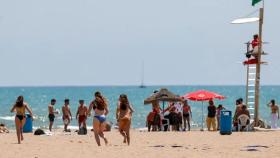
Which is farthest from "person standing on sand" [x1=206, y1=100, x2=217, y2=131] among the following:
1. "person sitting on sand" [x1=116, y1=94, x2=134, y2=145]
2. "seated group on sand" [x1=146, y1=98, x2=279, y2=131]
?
"person sitting on sand" [x1=116, y1=94, x2=134, y2=145]

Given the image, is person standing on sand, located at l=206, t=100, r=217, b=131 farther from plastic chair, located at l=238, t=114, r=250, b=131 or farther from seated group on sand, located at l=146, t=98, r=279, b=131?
plastic chair, located at l=238, t=114, r=250, b=131

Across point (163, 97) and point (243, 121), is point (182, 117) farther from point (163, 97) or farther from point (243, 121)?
point (243, 121)

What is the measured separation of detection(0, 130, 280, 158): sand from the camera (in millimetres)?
15324

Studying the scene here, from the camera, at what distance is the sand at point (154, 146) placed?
15324 millimetres

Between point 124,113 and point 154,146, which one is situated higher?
point 124,113

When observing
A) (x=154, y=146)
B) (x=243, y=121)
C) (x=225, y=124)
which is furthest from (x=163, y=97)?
(x=154, y=146)

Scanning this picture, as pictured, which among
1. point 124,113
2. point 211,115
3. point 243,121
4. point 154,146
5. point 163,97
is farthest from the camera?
point 163,97

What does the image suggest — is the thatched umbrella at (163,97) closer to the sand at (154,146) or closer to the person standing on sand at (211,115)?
the person standing on sand at (211,115)

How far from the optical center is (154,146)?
17.5 meters

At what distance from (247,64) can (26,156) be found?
12.1m

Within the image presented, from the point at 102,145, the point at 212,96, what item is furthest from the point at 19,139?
the point at 212,96

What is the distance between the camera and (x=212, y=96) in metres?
25.5


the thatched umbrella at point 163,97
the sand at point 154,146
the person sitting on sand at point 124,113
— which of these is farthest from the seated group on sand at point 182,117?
the person sitting on sand at point 124,113

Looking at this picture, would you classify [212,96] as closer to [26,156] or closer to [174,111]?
[174,111]
